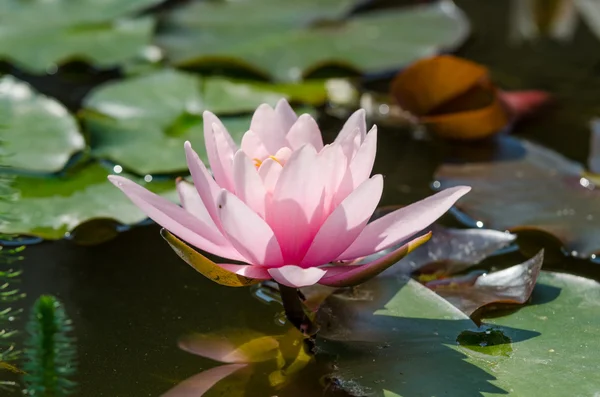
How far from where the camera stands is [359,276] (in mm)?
971

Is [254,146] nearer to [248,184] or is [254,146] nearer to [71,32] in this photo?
[248,184]

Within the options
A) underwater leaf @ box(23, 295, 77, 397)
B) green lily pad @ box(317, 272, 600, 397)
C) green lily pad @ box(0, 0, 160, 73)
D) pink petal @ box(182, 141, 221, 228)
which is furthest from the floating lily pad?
green lily pad @ box(0, 0, 160, 73)

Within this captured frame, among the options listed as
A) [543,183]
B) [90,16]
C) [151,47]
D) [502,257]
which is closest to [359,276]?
[502,257]

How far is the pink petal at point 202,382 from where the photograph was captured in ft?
→ 3.27

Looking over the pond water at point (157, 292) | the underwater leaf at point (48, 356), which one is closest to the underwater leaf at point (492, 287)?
the pond water at point (157, 292)

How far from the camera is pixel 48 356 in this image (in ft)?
3.41

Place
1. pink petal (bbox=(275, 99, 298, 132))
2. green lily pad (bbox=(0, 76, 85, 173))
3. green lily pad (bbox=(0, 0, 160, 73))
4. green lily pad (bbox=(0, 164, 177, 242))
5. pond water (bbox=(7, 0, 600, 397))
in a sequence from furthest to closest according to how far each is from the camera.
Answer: green lily pad (bbox=(0, 0, 160, 73)), green lily pad (bbox=(0, 76, 85, 173)), green lily pad (bbox=(0, 164, 177, 242)), pink petal (bbox=(275, 99, 298, 132)), pond water (bbox=(7, 0, 600, 397))

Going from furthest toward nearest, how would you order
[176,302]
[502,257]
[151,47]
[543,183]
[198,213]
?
[151,47], [543,183], [502,257], [176,302], [198,213]

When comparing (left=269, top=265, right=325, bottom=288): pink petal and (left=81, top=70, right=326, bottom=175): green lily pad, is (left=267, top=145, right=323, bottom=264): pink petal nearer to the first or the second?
(left=269, top=265, right=325, bottom=288): pink petal

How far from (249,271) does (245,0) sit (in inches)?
72.9

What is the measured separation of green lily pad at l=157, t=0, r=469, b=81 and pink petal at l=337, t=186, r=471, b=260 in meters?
1.18

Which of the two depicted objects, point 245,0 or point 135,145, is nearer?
point 135,145

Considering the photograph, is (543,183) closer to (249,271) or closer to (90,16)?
(249,271)

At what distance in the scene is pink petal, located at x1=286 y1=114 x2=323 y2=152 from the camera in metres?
1.10
